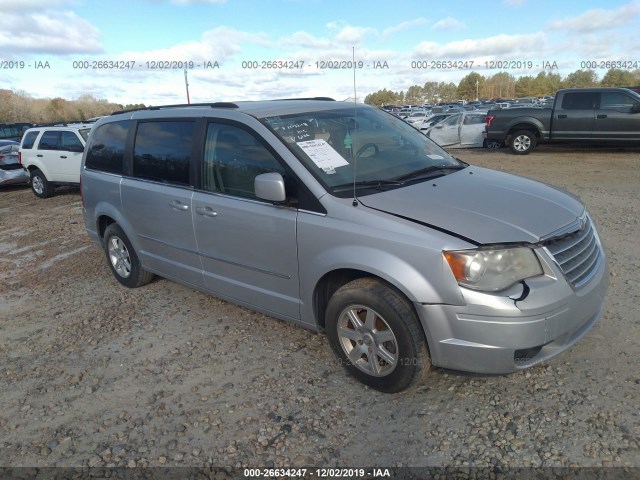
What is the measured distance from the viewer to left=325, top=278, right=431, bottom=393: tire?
2.78 m

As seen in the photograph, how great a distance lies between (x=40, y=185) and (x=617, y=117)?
1487cm

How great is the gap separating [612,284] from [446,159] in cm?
193

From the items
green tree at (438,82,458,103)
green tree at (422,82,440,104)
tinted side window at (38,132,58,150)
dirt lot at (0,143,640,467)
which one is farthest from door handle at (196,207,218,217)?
green tree at (422,82,440,104)

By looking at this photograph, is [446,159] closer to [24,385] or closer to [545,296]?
[545,296]

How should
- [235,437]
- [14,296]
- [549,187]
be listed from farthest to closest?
1. [14,296]
2. [549,187]
3. [235,437]

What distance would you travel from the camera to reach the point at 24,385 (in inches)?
→ 135

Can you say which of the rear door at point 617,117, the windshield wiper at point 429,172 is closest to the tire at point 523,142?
the rear door at point 617,117

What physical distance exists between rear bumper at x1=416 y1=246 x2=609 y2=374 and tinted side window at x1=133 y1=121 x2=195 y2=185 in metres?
2.37

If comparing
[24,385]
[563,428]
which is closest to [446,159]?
[563,428]

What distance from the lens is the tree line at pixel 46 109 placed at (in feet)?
212

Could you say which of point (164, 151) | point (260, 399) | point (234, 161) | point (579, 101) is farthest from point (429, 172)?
point (579, 101)

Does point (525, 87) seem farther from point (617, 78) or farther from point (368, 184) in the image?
point (368, 184)

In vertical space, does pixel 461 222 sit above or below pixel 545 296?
above

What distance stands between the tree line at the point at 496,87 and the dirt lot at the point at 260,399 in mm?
78893
